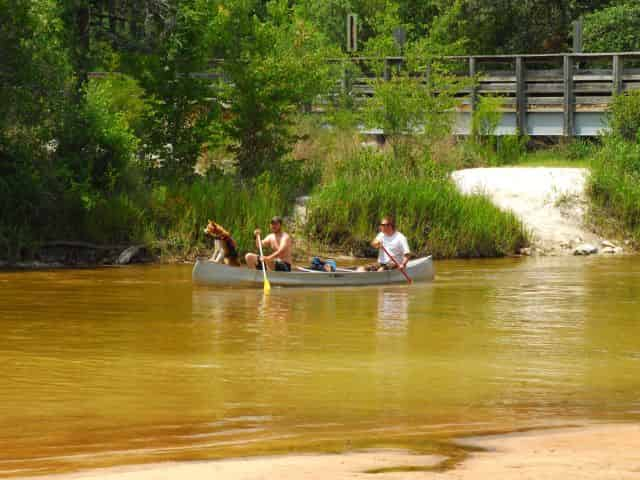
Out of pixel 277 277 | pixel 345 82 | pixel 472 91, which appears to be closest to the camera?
pixel 277 277

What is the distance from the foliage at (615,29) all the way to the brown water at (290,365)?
58.0 ft

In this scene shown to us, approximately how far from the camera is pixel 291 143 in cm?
3030

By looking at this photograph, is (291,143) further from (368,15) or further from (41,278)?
(368,15)

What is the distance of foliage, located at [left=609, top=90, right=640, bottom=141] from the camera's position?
1253 inches

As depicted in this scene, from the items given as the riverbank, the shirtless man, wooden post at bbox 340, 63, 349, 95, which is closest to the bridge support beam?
the riverbank

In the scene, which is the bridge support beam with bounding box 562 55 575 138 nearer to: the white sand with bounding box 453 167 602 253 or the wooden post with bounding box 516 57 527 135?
the wooden post with bounding box 516 57 527 135

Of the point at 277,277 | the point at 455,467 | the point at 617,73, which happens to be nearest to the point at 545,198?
the point at 617,73

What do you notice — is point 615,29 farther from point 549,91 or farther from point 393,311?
point 393,311

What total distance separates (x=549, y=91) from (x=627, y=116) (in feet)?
10.8

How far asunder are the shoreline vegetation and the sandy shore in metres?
16.0

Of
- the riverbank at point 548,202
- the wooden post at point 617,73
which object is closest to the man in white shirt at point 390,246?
the riverbank at point 548,202

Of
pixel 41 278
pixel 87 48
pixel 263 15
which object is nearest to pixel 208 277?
pixel 41 278

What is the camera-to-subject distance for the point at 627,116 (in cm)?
3192

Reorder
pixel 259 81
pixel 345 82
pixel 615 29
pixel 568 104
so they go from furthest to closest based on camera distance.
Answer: pixel 615 29 → pixel 345 82 → pixel 568 104 → pixel 259 81
